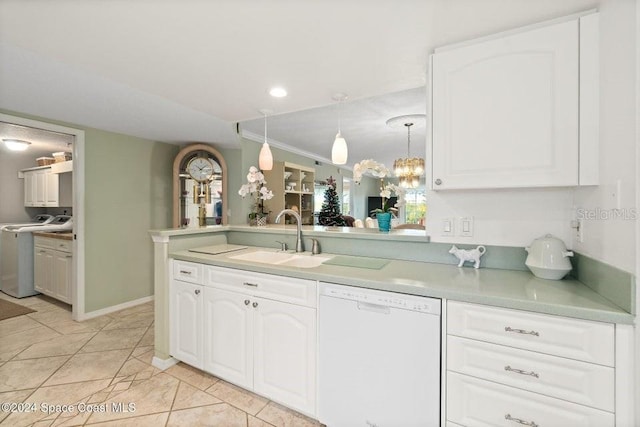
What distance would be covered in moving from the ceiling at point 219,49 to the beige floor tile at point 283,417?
209 centimetres

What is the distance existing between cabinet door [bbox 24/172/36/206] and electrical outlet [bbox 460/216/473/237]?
6.13 m

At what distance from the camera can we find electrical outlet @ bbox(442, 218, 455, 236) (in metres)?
1.67

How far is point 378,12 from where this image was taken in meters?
1.24

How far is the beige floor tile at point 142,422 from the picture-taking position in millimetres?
1558

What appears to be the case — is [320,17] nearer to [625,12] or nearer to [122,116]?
[625,12]

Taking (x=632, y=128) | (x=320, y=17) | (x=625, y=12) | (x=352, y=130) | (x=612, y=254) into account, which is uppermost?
(x=352, y=130)

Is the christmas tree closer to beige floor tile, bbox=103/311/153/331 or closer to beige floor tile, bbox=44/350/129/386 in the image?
beige floor tile, bbox=103/311/153/331

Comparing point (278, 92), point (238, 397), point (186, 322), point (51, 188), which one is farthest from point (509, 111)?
point (51, 188)

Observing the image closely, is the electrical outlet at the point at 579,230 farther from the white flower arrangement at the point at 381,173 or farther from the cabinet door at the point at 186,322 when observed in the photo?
the cabinet door at the point at 186,322

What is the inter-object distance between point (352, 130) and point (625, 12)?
318cm

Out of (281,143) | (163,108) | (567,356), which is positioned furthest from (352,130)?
(567,356)

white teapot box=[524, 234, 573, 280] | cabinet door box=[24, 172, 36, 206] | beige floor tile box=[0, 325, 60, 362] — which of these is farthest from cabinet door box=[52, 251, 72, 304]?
white teapot box=[524, 234, 573, 280]

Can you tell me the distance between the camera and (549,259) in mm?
1326

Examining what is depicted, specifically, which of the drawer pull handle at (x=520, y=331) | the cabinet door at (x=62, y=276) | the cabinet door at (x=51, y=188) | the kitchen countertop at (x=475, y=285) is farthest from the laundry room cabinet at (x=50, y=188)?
the drawer pull handle at (x=520, y=331)
